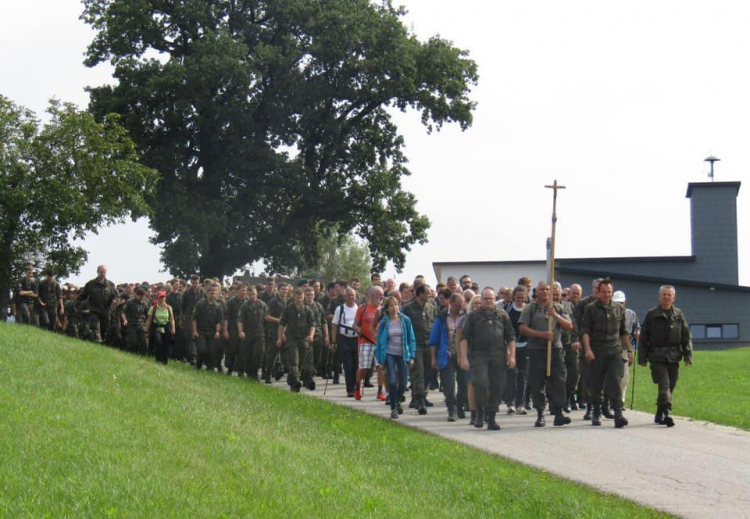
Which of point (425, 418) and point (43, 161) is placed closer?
point (425, 418)

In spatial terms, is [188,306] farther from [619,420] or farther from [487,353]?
[619,420]

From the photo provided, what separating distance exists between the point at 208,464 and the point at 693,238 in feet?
155

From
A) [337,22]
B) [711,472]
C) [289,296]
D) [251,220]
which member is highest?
[337,22]

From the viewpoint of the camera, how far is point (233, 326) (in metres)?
23.9

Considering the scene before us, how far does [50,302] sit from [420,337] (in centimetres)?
1356

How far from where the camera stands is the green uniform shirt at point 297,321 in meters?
20.9

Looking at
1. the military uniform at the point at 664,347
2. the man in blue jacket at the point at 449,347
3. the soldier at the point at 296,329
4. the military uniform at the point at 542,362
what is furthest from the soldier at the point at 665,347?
the soldier at the point at 296,329

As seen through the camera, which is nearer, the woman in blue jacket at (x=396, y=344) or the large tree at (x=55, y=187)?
the woman in blue jacket at (x=396, y=344)

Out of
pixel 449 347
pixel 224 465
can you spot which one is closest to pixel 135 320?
pixel 449 347

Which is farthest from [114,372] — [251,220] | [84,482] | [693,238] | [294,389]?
[693,238]

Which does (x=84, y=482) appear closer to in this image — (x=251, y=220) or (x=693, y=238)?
(x=251, y=220)

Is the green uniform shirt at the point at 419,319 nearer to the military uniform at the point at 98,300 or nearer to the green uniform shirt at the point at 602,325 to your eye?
the green uniform shirt at the point at 602,325

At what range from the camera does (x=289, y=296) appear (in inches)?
870

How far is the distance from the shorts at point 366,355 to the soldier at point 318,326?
232 centimetres
